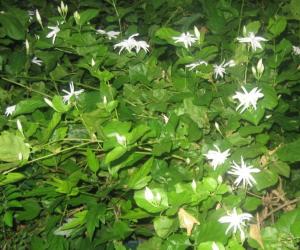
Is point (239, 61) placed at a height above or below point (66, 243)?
above

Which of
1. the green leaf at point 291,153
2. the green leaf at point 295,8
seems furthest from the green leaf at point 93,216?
the green leaf at point 295,8

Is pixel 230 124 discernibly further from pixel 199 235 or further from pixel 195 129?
pixel 199 235

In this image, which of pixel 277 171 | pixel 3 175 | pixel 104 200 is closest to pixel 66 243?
pixel 104 200

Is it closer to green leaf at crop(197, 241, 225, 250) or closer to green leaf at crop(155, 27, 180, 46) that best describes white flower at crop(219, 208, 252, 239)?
green leaf at crop(197, 241, 225, 250)

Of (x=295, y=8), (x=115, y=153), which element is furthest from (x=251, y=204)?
(x=295, y=8)

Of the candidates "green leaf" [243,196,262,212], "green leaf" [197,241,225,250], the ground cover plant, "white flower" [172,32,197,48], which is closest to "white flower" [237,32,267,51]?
the ground cover plant

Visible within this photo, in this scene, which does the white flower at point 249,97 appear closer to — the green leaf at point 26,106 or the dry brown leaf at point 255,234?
the dry brown leaf at point 255,234
